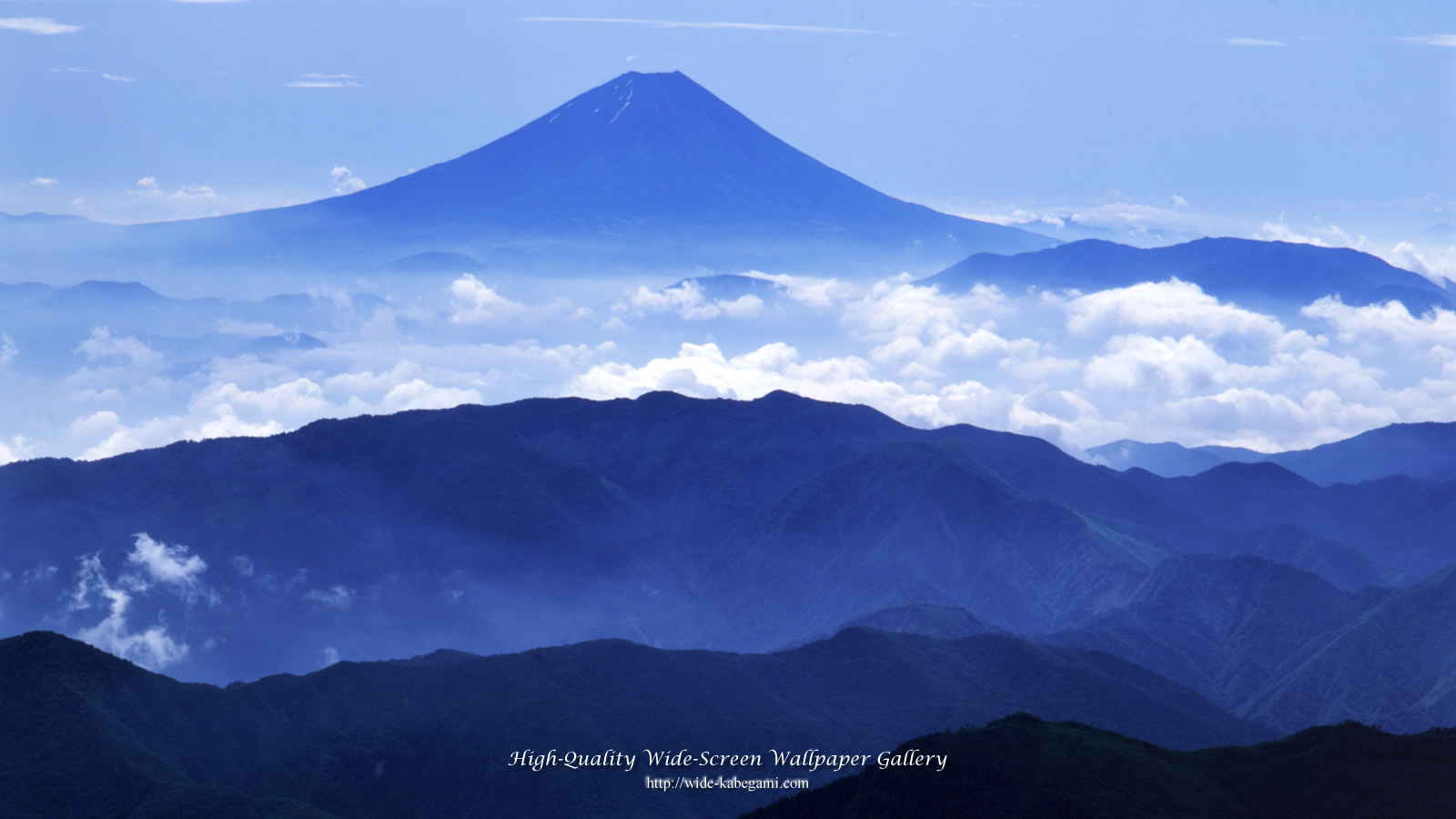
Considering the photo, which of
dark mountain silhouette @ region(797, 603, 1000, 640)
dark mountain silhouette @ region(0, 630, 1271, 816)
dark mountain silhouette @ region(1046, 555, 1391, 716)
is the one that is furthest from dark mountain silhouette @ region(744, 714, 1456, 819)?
dark mountain silhouette @ region(1046, 555, 1391, 716)

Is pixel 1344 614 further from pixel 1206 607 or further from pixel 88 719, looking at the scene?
pixel 88 719

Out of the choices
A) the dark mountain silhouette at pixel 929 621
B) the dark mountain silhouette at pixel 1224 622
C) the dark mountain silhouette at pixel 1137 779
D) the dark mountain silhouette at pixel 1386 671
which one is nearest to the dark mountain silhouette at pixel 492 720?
the dark mountain silhouette at pixel 1386 671

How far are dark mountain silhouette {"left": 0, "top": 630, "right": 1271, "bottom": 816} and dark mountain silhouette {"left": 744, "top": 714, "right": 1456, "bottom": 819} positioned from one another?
33.3 meters

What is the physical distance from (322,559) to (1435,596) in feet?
A: 461

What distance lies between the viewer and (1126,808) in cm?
5794

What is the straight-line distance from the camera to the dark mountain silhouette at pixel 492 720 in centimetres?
8731

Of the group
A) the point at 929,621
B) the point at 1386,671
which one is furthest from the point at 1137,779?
the point at 1386,671

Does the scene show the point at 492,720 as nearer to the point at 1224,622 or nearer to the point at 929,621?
the point at 929,621

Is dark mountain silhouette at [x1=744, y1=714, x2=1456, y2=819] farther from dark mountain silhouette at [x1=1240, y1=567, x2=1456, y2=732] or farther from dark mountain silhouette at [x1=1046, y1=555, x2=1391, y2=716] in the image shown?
dark mountain silhouette at [x1=1046, y1=555, x2=1391, y2=716]

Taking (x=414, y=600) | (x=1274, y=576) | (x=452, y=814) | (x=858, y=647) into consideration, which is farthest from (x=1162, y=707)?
(x=414, y=600)

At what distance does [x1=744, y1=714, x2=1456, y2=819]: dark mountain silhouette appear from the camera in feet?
196

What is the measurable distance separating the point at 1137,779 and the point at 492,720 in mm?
55755

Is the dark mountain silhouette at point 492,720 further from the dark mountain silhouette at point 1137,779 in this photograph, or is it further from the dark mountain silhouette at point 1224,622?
the dark mountain silhouette at point 1224,622

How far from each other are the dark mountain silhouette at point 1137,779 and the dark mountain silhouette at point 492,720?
33.3 meters
